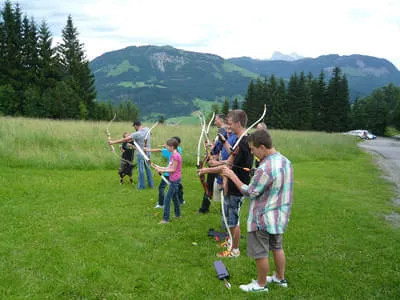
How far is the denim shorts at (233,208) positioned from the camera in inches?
201

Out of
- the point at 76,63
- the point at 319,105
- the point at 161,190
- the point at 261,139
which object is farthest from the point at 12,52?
the point at 319,105

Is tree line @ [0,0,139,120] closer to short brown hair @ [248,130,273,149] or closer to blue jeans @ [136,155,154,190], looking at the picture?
blue jeans @ [136,155,154,190]

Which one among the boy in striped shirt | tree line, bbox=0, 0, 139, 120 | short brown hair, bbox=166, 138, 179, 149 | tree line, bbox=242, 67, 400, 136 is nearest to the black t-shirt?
the boy in striped shirt

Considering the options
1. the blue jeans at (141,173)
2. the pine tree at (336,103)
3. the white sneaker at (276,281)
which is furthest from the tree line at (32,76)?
the pine tree at (336,103)

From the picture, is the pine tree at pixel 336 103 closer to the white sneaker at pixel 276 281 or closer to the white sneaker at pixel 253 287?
the white sneaker at pixel 276 281

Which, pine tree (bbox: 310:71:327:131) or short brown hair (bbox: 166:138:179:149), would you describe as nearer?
short brown hair (bbox: 166:138:179:149)

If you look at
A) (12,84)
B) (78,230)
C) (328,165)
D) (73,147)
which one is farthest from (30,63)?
(78,230)

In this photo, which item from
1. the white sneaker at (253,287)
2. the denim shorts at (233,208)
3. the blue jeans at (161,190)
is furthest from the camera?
the blue jeans at (161,190)

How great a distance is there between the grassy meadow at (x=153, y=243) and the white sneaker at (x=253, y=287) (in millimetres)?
95

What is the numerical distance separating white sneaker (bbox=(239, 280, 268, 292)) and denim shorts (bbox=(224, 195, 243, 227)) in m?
0.99

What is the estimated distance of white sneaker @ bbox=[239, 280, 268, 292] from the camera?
4.29m

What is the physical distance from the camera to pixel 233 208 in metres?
5.12

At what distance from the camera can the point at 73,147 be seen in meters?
14.5

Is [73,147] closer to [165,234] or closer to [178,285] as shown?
[165,234]
